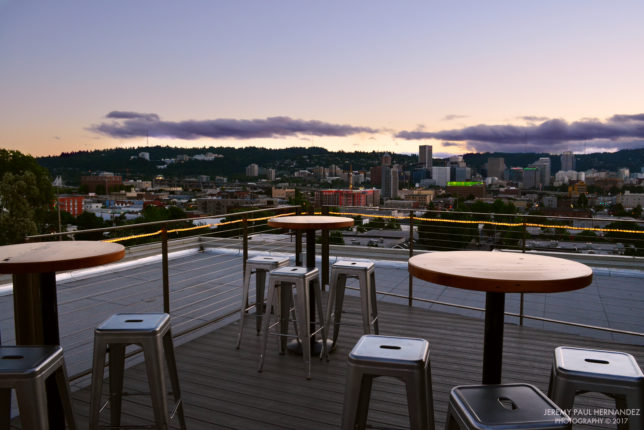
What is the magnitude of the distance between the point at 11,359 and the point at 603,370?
6.89ft

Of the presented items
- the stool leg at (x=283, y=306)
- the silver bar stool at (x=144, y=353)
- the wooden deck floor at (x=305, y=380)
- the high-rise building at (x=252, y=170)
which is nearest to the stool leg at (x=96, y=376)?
the silver bar stool at (x=144, y=353)

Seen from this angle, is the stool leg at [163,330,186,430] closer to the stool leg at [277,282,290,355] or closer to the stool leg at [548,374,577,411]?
the stool leg at [277,282,290,355]

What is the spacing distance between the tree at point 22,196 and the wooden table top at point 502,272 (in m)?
33.5

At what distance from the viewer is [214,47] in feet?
55.1

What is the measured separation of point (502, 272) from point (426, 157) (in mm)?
39996

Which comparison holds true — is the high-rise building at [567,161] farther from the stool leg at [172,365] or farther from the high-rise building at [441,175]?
the stool leg at [172,365]

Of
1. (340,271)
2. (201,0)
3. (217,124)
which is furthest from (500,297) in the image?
(217,124)

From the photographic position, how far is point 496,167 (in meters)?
39.2

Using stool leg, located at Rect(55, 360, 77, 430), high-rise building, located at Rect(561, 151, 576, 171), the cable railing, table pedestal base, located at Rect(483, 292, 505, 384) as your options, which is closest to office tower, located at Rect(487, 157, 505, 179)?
high-rise building, located at Rect(561, 151, 576, 171)

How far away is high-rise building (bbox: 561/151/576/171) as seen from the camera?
112 feet

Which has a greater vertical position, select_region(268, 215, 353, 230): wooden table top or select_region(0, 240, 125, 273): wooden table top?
select_region(0, 240, 125, 273): wooden table top

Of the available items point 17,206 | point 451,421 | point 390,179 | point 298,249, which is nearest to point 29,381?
point 451,421

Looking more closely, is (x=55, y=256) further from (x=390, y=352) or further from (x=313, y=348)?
(x=313, y=348)

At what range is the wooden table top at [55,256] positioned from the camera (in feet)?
5.51
